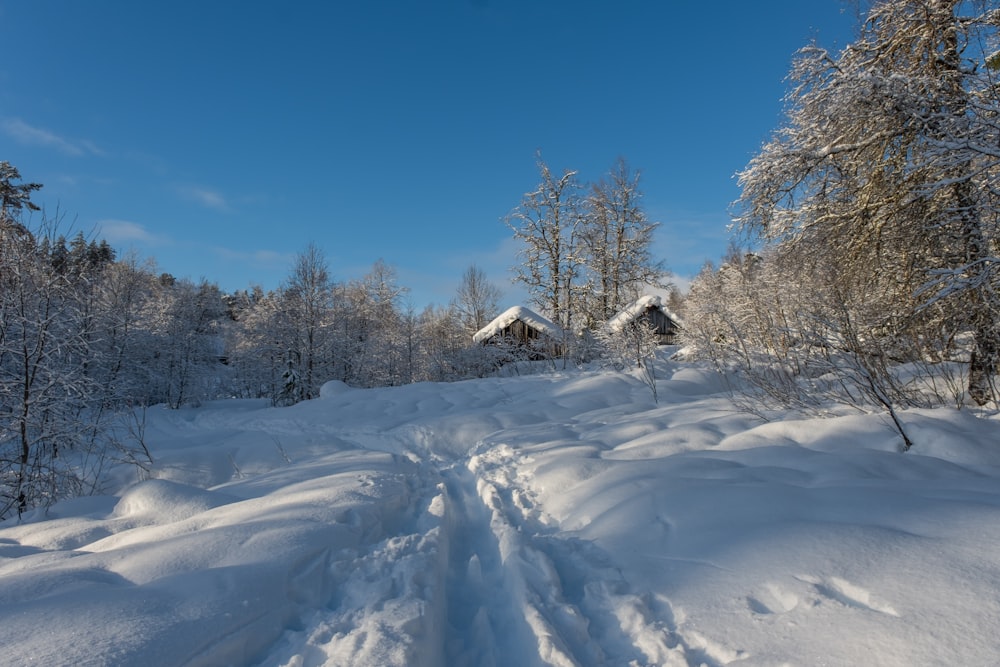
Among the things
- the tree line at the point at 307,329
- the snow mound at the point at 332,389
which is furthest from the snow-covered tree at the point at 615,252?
the snow mound at the point at 332,389

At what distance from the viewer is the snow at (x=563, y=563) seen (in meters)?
2.02

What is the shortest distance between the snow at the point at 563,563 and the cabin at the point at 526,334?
13.7 metres

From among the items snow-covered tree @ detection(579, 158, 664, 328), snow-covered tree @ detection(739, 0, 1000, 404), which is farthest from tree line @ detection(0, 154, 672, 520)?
snow-covered tree @ detection(739, 0, 1000, 404)

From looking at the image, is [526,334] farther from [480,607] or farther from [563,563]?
[480,607]

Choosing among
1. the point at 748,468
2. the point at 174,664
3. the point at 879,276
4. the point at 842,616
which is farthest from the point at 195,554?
the point at 879,276

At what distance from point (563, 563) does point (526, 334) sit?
20.5m

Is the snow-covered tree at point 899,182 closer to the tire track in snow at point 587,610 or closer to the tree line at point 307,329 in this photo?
the tire track in snow at point 587,610

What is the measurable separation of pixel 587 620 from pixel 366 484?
10.3 feet

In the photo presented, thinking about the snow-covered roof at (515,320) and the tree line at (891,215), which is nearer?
the tree line at (891,215)

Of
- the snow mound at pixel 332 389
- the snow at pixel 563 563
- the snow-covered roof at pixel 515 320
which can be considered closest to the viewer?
the snow at pixel 563 563

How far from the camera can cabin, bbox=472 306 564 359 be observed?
19.4 m

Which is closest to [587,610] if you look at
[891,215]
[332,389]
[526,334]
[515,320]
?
[891,215]

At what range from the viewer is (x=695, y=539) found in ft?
9.74

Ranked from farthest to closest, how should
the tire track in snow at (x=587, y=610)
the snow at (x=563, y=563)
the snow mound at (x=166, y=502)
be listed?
the snow mound at (x=166, y=502)
the tire track in snow at (x=587, y=610)
the snow at (x=563, y=563)
